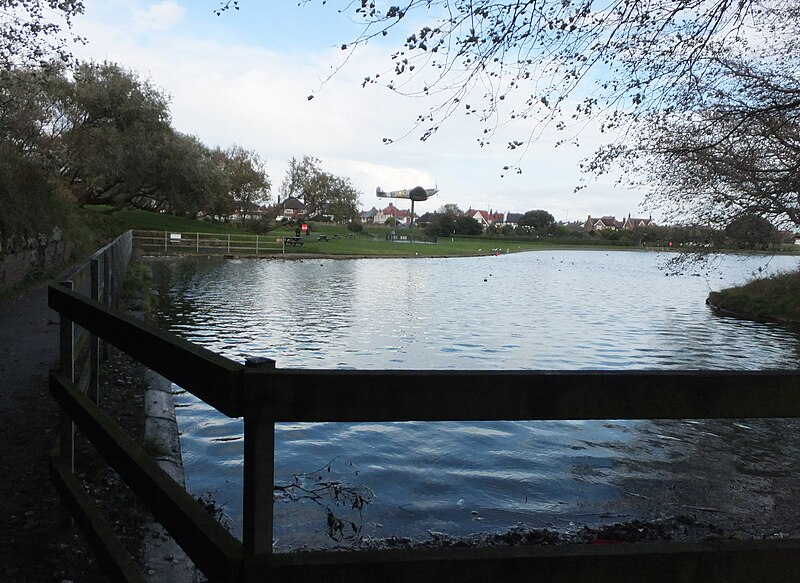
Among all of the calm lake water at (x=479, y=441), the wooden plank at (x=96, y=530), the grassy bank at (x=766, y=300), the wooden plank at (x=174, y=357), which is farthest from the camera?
the grassy bank at (x=766, y=300)

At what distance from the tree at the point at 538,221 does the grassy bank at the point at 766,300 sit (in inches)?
4480

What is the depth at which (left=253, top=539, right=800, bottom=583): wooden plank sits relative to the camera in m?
1.94

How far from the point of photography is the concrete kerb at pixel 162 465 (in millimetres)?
3889

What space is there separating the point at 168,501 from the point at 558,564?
1.29 metres

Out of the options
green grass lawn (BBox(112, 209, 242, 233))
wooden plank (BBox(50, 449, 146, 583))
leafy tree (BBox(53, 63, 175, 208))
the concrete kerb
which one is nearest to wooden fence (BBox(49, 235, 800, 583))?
wooden plank (BBox(50, 449, 146, 583))

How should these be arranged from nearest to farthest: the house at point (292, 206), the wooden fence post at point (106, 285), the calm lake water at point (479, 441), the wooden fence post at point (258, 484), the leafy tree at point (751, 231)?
the wooden fence post at point (258, 484)
the calm lake water at point (479, 441)
the wooden fence post at point (106, 285)
the leafy tree at point (751, 231)
the house at point (292, 206)

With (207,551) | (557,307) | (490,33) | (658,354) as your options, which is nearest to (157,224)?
(557,307)

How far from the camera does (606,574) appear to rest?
2.05 metres

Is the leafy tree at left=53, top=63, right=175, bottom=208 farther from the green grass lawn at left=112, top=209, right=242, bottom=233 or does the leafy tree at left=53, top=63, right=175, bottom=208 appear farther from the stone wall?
the stone wall

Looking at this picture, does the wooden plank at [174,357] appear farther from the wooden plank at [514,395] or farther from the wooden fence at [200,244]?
the wooden fence at [200,244]

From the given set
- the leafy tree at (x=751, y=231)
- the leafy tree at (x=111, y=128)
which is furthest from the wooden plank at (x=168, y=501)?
the leafy tree at (x=111, y=128)

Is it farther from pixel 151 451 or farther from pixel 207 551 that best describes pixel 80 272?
pixel 207 551

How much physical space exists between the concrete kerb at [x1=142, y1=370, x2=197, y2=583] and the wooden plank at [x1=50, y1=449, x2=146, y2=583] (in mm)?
493

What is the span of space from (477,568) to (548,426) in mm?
7411
